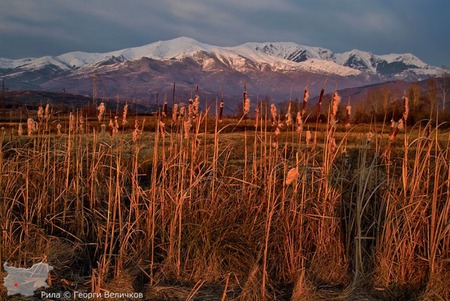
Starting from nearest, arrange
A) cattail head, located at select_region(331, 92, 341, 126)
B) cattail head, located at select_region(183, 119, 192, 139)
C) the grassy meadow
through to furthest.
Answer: the grassy meadow < cattail head, located at select_region(331, 92, 341, 126) < cattail head, located at select_region(183, 119, 192, 139)

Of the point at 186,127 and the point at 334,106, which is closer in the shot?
the point at 334,106

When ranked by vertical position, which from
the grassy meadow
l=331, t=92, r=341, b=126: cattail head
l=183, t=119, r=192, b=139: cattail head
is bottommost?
the grassy meadow

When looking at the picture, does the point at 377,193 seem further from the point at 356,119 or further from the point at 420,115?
the point at 356,119

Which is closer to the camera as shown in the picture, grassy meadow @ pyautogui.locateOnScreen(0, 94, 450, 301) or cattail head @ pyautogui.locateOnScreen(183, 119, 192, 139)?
grassy meadow @ pyautogui.locateOnScreen(0, 94, 450, 301)

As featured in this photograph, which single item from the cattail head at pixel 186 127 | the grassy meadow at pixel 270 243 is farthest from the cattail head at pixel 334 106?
the cattail head at pixel 186 127

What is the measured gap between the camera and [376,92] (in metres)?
41.1

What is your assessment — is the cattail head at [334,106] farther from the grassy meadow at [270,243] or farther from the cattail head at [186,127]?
the cattail head at [186,127]

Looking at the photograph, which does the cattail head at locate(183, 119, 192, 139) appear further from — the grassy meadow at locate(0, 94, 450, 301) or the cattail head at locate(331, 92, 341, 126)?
the cattail head at locate(331, 92, 341, 126)

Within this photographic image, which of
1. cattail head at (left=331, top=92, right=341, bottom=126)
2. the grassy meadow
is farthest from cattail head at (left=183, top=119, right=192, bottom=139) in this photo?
cattail head at (left=331, top=92, right=341, bottom=126)

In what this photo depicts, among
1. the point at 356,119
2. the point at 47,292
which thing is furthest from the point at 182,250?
the point at 356,119

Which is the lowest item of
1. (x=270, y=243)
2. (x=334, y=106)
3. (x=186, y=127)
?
(x=270, y=243)

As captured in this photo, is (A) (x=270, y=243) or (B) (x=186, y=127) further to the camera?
(B) (x=186, y=127)

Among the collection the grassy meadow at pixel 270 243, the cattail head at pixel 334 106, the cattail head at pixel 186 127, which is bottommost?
the grassy meadow at pixel 270 243

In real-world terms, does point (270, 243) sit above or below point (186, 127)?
below
